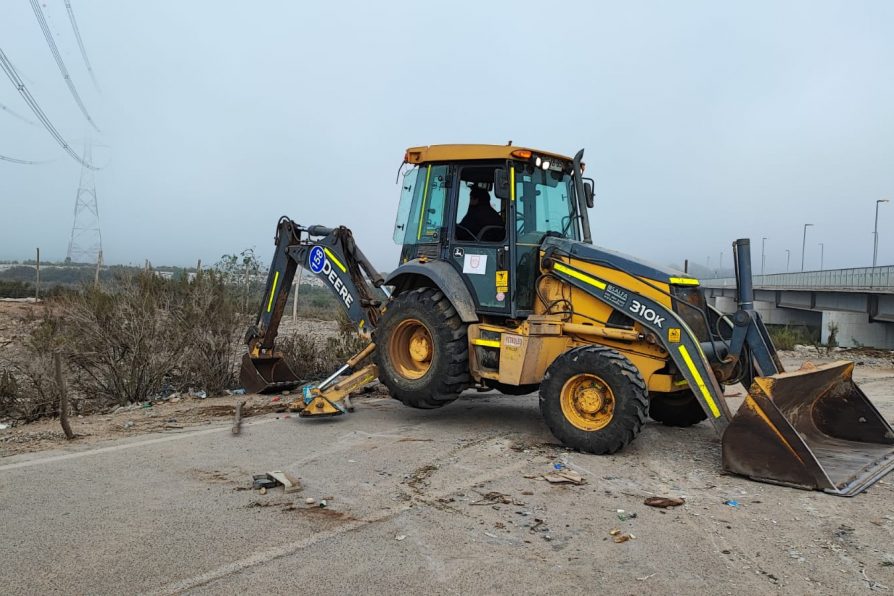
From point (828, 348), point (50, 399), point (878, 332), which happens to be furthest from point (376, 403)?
point (878, 332)

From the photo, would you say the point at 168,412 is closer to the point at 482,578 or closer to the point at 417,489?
the point at 417,489

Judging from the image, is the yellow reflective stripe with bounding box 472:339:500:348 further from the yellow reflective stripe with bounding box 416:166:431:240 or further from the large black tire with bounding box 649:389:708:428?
the large black tire with bounding box 649:389:708:428

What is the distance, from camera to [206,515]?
4.68 m

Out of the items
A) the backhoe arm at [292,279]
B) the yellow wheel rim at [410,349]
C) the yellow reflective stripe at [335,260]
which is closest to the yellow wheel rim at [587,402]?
the yellow wheel rim at [410,349]

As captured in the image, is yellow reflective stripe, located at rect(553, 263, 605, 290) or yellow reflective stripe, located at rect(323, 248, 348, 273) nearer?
yellow reflective stripe, located at rect(553, 263, 605, 290)

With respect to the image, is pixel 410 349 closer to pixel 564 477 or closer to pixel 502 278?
pixel 502 278

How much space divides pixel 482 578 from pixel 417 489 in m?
1.62

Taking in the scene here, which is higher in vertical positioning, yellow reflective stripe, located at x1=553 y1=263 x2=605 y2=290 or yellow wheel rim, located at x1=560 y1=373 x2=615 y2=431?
yellow reflective stripe, located at x1=553 y1=263 x2=605 y2=290

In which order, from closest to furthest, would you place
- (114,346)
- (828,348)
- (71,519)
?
1. (71,519)
2. (114,346)
3. (828,348)

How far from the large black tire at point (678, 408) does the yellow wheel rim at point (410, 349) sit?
A: 261 cm

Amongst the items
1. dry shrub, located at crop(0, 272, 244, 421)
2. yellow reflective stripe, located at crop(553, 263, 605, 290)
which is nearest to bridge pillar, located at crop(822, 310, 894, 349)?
yellow reflective stripe, located at crop(553, 263, 605, 290)

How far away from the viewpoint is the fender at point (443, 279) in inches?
286

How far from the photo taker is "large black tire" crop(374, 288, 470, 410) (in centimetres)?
721

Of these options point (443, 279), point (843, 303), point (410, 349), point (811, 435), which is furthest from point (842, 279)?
point (443, 279)
